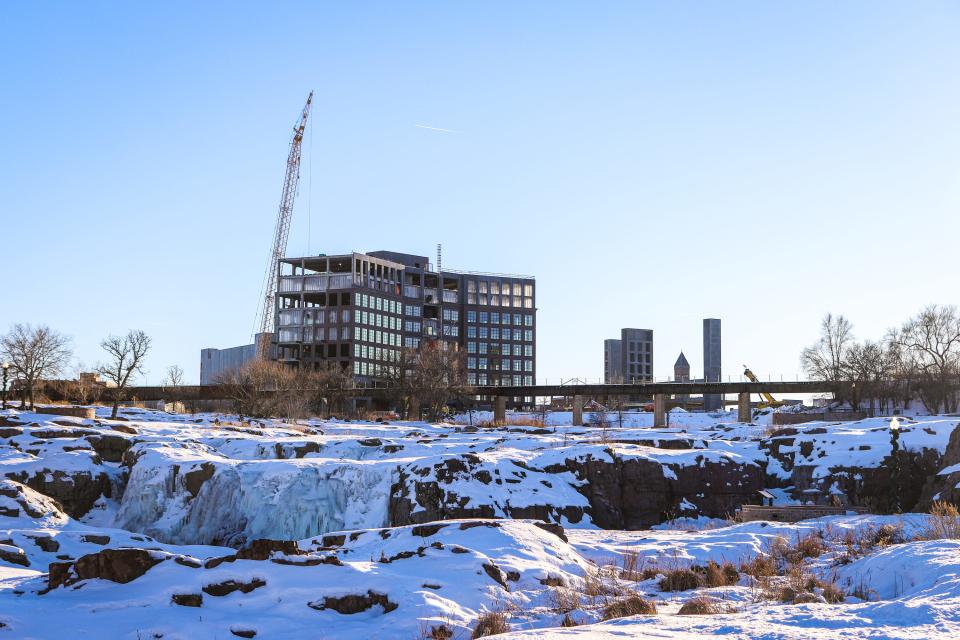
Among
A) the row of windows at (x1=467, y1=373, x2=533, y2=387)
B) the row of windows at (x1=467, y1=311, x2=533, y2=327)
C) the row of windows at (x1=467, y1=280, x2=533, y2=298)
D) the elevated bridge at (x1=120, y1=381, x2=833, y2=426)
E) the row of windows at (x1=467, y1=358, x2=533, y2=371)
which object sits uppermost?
the row of windows at (x1=467, y1=280, x2=533, y2=298)

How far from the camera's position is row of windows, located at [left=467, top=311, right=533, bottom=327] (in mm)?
167000

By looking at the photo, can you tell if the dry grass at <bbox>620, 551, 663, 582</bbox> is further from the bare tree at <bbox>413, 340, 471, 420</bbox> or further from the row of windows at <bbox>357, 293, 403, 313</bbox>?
the row of windows at <bbox>357, 293, 403, 313</bbox>

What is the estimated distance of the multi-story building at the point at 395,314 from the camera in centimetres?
14225

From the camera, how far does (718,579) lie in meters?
15.3

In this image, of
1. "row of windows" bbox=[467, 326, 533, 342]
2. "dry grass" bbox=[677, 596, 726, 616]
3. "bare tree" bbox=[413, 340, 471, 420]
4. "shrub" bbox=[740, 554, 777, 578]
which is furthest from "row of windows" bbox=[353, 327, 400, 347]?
"dry grass" bbox=[677, 596, 726, 616]

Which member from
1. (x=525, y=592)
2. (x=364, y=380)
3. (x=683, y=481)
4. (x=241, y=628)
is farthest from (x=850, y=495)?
(x=364, y=380)

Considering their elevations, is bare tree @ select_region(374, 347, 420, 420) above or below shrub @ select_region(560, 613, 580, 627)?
above

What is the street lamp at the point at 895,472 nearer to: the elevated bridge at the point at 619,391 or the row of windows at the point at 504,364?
the elevated bridge at the point at 619,391

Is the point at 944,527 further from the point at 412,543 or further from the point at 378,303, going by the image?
the point at 378,303

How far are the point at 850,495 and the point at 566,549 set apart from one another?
19542 mm

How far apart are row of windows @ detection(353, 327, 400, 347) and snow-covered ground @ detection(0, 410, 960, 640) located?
94.8 metres

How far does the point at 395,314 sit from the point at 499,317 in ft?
85.7

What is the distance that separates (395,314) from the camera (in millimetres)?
152000

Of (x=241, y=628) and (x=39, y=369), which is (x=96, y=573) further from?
(x=39, y=369)
